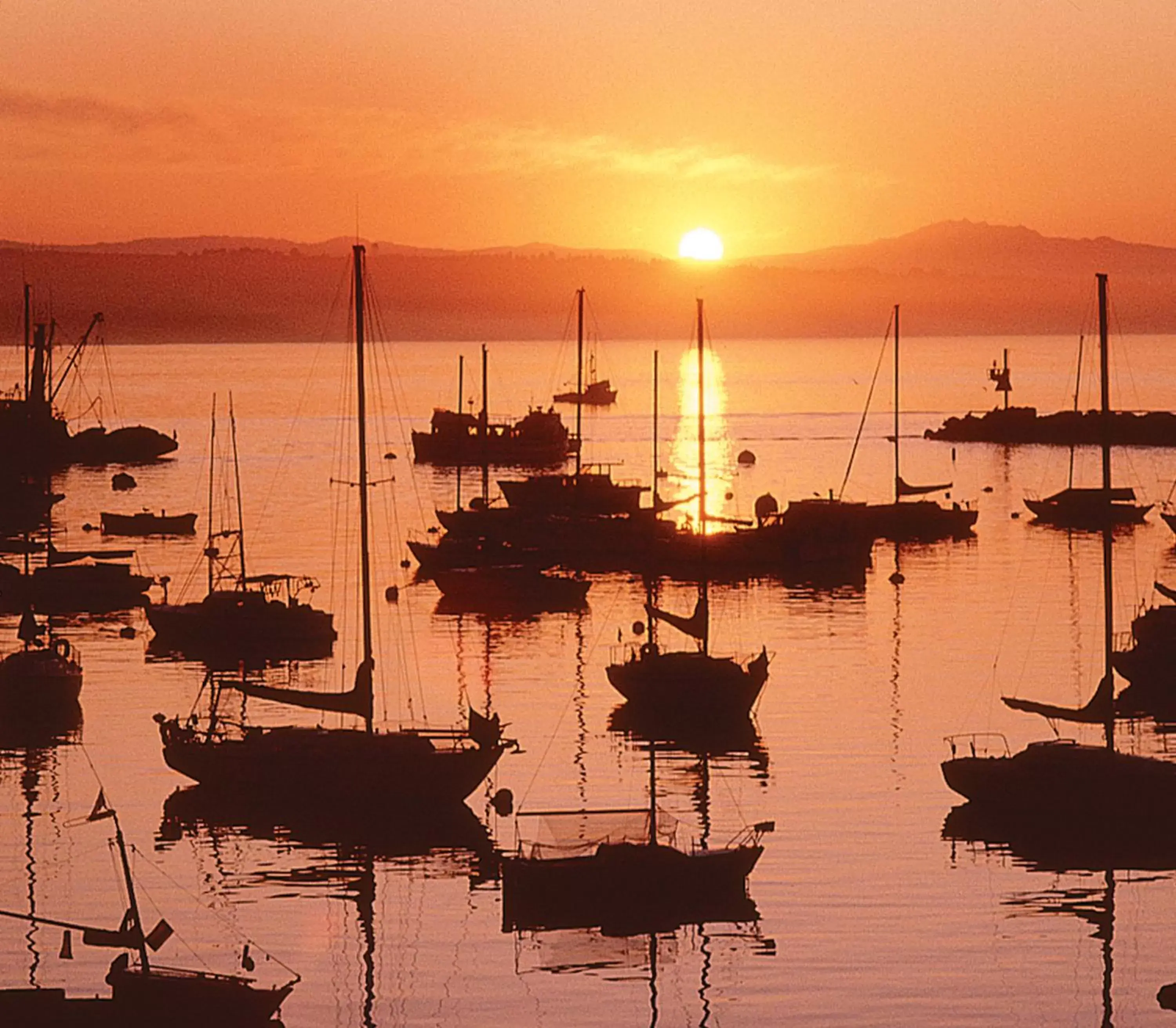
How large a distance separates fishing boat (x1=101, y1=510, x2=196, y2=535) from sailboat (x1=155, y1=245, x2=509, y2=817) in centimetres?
8821

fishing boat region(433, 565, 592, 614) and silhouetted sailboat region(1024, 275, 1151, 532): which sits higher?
silhouetted sailboat region(1024, 275, 1151, 532)

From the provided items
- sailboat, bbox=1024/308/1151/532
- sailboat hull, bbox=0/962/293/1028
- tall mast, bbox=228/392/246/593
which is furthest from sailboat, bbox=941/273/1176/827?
sailboat, bbox=1024/308/1151/532

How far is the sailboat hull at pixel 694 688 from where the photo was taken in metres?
73.4

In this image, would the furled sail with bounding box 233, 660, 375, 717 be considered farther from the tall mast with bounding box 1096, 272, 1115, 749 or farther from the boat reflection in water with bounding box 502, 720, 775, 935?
the tall mast with bounding box 1096, 272, 1115, 749

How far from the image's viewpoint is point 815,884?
53844mm

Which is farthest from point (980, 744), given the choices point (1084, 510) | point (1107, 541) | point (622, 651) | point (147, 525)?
point (147, 525)

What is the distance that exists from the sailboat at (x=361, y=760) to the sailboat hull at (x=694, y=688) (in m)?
12.4

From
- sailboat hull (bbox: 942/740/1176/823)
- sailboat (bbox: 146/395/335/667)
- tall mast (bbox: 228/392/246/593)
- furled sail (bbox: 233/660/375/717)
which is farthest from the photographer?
tall mast (bbox: 228/392/246/593)

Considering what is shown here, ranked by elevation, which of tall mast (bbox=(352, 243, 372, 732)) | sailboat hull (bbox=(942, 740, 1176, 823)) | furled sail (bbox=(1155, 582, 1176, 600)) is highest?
tall mast (bbox=(352, 243, 372, 732))

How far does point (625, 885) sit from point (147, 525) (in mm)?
104143

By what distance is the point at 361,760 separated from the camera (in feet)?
196

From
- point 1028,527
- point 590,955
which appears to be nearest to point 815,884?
point 590,955

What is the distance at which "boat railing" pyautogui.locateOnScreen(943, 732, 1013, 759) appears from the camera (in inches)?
2746

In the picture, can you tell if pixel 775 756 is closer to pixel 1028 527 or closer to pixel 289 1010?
pixel 289 1010
